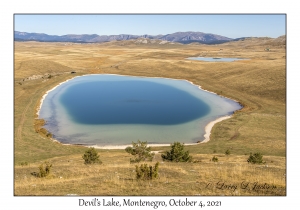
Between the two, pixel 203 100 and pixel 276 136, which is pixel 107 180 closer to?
pixel 276 136

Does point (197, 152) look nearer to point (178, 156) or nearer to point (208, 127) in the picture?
point (178, 156)

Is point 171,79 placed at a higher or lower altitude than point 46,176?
higher

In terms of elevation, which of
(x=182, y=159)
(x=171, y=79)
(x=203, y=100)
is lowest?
(x=182, y=159)

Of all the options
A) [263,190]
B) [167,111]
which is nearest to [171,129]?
[167,111]

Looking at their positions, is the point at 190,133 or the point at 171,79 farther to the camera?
the point at 171,79
